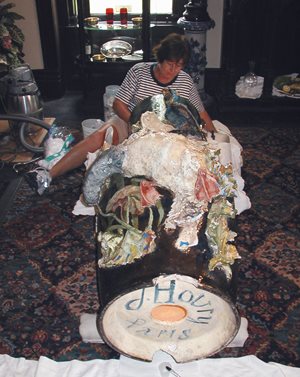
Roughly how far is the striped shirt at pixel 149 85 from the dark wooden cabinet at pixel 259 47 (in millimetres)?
1541

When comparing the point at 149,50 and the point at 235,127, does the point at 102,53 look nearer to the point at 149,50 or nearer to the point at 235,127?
the point at 149,50

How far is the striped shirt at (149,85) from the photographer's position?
3.36m

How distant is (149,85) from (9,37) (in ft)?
6.30

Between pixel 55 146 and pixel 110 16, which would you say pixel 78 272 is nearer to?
pixel 55 146

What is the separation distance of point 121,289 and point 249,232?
5.02ft

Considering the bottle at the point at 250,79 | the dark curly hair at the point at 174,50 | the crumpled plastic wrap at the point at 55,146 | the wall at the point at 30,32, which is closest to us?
the dark curly hair at the point at 174,50

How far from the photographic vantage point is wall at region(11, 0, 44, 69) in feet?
16.2

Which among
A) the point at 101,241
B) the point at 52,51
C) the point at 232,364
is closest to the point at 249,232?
the point at 232,364

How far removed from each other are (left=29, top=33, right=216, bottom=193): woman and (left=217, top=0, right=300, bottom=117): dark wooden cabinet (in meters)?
A: 1.49

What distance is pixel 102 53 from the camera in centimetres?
529

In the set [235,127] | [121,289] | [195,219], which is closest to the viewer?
[121,289]

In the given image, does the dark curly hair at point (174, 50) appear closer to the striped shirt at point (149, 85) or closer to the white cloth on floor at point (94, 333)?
the striped shirt at point (149, 85)

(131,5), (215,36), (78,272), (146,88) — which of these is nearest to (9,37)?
(131,5)

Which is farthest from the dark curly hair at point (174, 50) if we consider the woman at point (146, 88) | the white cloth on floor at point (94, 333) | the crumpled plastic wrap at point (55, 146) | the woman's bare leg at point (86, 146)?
the white cloth on floor at point (94, 333)
